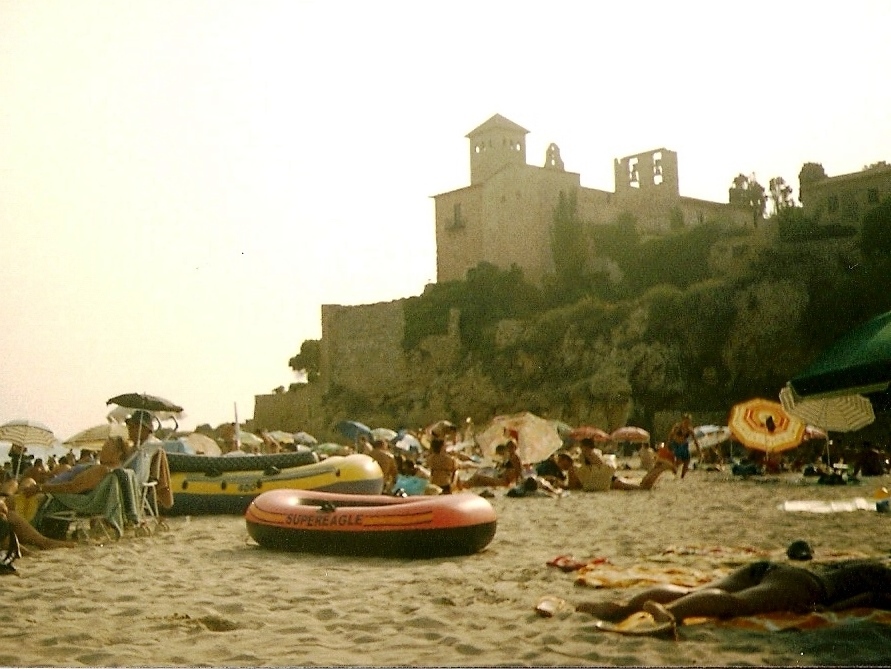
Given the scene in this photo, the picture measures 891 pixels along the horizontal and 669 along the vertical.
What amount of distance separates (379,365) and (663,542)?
92.7 feet

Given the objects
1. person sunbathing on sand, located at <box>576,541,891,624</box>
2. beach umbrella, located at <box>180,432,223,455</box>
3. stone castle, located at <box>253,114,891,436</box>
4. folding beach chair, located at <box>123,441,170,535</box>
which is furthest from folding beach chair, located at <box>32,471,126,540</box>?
stone castle, located at <box>253,114,891,436</box>

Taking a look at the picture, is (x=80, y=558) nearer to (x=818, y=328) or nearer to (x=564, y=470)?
(x=564, y=470)

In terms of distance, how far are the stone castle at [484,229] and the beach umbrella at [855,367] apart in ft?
88.0

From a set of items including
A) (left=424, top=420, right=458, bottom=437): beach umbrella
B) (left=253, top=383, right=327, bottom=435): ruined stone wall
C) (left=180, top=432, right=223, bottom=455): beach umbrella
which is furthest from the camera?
(left=253, top=383, right=327, bottom=435): ruined stone wall

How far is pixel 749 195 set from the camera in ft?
111

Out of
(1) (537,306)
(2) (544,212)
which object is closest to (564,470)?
(1) (537,306)

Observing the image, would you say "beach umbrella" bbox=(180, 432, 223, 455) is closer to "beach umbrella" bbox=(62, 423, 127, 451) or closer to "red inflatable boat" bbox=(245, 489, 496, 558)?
"beach umbrella" bbox=(62, 423, 127, 451)

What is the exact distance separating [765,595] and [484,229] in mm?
29469

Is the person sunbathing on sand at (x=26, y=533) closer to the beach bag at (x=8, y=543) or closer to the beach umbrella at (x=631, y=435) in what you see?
the beach bag at (x=8, y=543)

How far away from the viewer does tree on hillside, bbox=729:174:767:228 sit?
32906 millimetres

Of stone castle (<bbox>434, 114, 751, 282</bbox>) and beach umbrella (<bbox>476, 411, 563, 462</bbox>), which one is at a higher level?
stone castle (<bbox>434, 114, 751, 282</bbox>)

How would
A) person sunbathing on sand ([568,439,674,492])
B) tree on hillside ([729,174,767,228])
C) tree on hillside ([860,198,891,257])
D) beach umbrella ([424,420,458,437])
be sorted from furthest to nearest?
tree on hillside ([729,174,767,228]) < tree on hillside ([860,198,891,257]) < beach umbrella ([424,420,458,437]) < person sunbathing on sand ([568,439,674,492])

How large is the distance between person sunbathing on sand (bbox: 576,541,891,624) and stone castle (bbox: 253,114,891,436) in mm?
27548

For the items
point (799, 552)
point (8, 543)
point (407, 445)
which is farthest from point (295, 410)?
point (799, 552)
